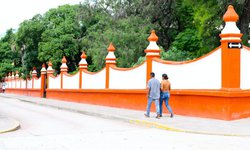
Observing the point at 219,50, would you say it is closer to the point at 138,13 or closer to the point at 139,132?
the point at 139,132

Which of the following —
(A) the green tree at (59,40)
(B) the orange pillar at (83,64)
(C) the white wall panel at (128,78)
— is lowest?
(C) the white wall panel at (128,78)

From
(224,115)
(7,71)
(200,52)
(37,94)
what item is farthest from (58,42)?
(224,115)

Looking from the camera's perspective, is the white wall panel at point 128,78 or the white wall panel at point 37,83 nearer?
the white wall panel at point 128,78

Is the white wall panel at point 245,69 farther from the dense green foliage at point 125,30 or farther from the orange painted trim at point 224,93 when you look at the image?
the dense green foliage at point 125,30

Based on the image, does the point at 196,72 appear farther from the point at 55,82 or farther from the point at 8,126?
the point at 55,82

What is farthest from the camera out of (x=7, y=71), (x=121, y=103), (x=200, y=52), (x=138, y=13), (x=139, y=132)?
(x=7, y=71)

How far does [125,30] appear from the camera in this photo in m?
29.9

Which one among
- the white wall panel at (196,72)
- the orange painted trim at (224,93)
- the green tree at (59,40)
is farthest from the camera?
the green tree at (59,40)

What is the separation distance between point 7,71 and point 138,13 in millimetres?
34964

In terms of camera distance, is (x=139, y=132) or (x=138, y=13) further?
(x=138, y=13)

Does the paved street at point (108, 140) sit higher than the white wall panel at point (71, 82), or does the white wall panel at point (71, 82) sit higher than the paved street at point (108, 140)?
the white wall panel at point (71, 82)

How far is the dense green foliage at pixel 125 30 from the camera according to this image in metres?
24.4

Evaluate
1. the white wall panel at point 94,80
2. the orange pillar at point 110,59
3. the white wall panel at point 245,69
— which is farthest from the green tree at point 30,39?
the white wall panel at point 245,69

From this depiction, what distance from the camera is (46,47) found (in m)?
40.1
